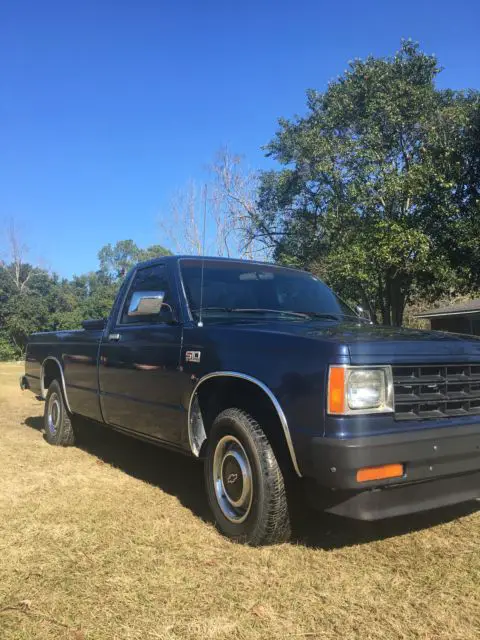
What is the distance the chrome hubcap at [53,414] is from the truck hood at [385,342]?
12.2 feet

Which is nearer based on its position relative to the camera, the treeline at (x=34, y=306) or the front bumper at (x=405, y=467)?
the front bumper at (x=405, y=467)

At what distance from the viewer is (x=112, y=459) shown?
600 centimetres

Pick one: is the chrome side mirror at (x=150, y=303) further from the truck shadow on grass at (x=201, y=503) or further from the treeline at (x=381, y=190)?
the treeline at (x=381, y=190)

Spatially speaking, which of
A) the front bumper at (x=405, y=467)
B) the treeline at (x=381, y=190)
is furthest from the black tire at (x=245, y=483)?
the treeline at (x=381, y=190)

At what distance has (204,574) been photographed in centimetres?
314

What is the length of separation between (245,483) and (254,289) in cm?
178

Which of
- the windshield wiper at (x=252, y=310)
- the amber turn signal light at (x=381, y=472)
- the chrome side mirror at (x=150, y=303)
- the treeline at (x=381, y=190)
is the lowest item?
the amber turn signal light at (x=381, y=472)

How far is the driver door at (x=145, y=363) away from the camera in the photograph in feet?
13.9

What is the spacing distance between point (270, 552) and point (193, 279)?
220 cm

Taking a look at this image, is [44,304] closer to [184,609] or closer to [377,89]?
[377,89]

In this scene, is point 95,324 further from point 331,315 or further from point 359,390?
point 359,390

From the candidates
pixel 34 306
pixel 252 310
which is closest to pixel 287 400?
pixel 252 310

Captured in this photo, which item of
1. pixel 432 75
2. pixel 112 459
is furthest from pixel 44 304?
pixel 112 459

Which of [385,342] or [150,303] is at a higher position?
[150,303]
